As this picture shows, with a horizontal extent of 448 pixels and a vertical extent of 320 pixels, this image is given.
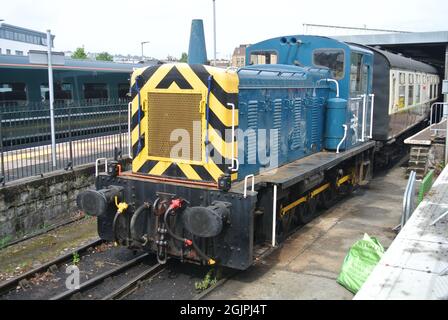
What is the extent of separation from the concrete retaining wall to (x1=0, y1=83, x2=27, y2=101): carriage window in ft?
17.2

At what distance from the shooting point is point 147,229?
602 centimetres

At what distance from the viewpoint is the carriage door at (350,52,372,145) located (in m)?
9.30

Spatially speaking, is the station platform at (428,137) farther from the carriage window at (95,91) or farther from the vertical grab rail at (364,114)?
the carriage window at (95,91)

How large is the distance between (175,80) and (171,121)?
535 mm

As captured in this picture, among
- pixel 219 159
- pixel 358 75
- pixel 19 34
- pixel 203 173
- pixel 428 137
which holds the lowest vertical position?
pixel 428 137

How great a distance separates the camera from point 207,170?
596 cm

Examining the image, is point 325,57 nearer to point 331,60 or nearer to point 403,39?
point 331,60

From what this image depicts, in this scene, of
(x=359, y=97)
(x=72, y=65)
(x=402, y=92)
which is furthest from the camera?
(x=72, y=65)

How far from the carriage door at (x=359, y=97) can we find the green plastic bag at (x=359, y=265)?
3867mm

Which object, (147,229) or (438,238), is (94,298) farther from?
(438,238)

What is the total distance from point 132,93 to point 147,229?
1866 mm

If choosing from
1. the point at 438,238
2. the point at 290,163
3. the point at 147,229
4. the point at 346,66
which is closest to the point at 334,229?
the point at 290,163

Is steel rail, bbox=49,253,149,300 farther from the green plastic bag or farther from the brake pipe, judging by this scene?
the green plastic bag

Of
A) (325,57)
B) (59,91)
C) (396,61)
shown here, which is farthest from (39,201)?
(396,61)
